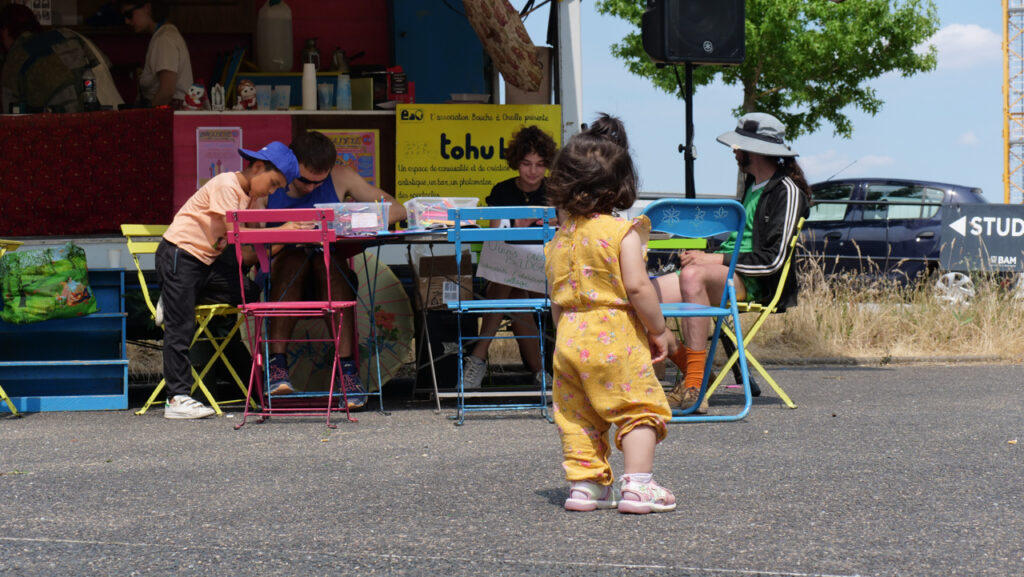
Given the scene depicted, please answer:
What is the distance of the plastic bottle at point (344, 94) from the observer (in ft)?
27.7

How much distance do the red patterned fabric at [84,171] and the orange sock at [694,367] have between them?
13.0ft

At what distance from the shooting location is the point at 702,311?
5277mm

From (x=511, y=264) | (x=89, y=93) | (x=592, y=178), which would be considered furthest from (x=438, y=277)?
(x=89, y=93)

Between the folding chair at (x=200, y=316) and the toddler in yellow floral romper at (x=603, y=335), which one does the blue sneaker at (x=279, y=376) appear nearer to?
the folding chair at (x=200, y=316)

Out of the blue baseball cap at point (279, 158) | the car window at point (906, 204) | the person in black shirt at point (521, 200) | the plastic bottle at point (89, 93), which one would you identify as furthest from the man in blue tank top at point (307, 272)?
the car window at point (906, 204)

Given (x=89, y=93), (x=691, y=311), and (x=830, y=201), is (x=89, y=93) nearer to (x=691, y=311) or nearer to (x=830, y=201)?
(x=691, y=311)

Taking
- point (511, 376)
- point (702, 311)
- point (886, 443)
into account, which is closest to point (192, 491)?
point (702, 311)

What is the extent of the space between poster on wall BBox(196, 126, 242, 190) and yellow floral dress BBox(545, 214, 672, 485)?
4.86 metres

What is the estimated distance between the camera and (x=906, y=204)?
510 inches

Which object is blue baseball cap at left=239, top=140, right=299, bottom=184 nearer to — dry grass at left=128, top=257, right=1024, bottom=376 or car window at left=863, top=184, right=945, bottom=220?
dry grass at left=128, top=257, right=1024, bottom=376

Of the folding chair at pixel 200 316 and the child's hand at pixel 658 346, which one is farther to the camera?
the folding chair at pixel 200 316

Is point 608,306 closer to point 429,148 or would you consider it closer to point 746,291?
point 746,291

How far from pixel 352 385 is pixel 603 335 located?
2823 millimetres

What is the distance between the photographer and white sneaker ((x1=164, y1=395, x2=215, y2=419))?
232 inches
